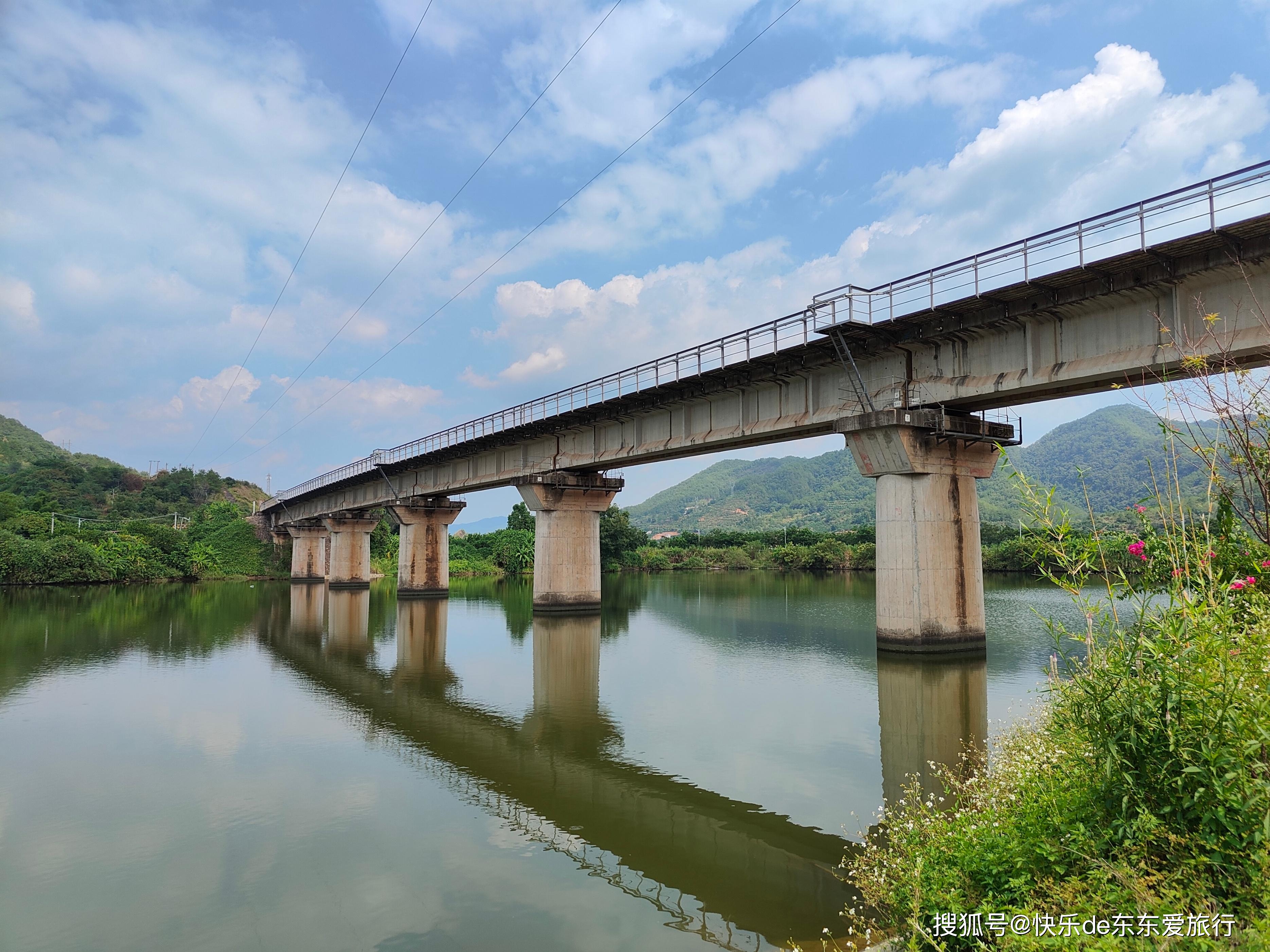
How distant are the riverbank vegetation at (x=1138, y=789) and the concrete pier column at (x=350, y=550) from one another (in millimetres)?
66062

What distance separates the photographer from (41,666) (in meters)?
23.8

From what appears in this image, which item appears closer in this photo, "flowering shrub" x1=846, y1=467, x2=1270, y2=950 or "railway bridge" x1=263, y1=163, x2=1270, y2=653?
"flowering shrub" x1=846, y1=467, x2=1270, y2=950

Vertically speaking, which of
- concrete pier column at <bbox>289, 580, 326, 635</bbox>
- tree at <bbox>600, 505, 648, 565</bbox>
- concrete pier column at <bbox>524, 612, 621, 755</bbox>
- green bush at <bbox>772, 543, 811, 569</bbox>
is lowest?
concrete pier column at <bbox>289, 580, 326, 635</bbox>

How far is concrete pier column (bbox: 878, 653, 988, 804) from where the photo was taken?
1269 centimetres

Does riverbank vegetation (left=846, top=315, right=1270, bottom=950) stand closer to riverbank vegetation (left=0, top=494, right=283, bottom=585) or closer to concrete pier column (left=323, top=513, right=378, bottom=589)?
concrete pier column (left=323, top=513, right=378, bottom=589)

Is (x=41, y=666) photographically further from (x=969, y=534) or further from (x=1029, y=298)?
(x=1029, y=298)

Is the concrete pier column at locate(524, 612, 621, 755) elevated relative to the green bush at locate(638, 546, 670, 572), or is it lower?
lower

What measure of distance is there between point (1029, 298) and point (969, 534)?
7.73 m

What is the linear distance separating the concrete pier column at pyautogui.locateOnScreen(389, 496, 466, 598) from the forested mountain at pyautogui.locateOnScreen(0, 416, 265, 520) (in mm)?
58614

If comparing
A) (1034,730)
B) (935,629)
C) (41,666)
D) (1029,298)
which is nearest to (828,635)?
(935,629)

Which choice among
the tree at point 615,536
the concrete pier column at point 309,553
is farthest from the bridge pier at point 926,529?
the concrete pier column at point 309,553

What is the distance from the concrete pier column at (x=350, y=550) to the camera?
2657 inches

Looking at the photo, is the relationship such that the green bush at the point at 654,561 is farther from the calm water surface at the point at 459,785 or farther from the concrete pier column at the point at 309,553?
the calm water surface at the point at 459,785

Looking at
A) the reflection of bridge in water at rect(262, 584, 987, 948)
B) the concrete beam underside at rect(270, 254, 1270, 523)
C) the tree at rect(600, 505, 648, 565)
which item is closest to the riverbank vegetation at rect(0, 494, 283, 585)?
the tree at rect(600, 505, 648, 565)
